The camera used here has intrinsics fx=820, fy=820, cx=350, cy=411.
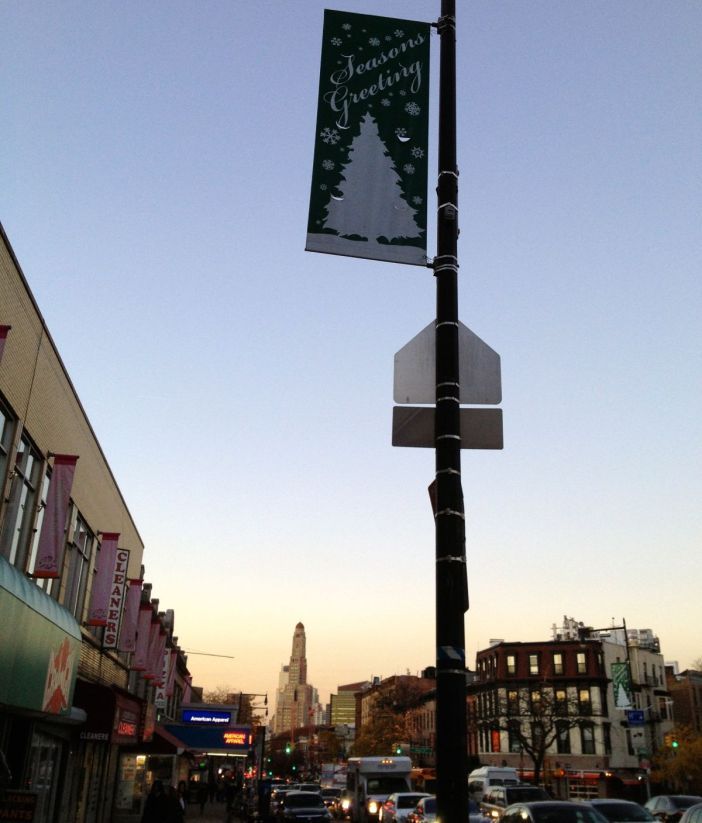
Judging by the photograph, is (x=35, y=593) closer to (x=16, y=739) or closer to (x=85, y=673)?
(x=16, y=739)

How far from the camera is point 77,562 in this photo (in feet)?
74.0

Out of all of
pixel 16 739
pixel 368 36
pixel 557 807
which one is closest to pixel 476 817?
pixel 557 807

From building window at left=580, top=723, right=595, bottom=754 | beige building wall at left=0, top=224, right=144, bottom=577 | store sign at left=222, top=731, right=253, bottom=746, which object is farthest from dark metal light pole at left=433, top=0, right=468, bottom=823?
building window at left=580, top=723, right=595, bottom=754

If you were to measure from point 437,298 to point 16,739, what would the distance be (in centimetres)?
1592

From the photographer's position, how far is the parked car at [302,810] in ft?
101

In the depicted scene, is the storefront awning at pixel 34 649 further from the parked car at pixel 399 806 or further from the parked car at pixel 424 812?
the parked car at pixel 399 806

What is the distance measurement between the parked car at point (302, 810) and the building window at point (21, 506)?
61.6ft

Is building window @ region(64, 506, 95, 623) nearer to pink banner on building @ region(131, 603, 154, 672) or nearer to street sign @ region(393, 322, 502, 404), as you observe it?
pink banner on building @ region(131, 603, 154, 672)

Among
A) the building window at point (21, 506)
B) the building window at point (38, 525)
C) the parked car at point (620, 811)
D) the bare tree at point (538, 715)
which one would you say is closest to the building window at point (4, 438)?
the building window at point (21, 506)

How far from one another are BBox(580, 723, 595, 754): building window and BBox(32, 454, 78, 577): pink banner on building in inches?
2509

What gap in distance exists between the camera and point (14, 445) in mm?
15594

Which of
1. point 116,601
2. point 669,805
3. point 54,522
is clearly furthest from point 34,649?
point 669,805

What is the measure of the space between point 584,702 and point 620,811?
57027 millimetres

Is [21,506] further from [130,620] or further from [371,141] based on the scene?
[371,141]
